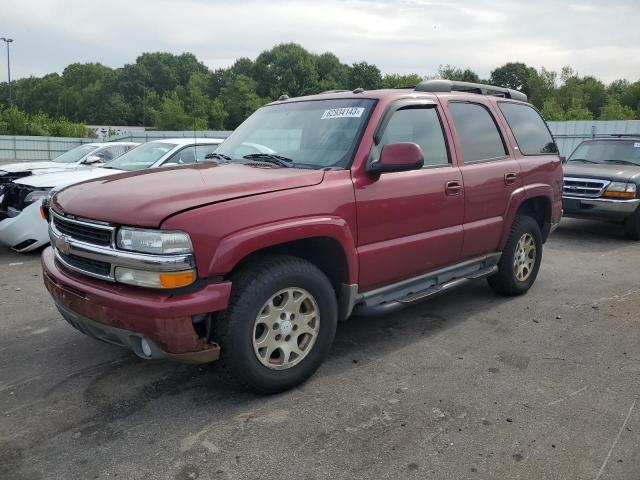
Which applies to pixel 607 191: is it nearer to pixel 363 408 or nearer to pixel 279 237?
pixel 363 408

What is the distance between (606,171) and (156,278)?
8.28 meters

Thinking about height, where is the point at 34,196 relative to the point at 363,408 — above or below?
above

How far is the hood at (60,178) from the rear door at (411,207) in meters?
4.10

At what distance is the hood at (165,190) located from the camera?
9.38 ft

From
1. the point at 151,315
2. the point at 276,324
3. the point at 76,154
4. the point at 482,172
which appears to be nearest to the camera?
the point at 151,315

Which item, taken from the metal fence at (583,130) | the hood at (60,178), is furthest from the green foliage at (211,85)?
the hood at (60,178)

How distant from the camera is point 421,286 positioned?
4.17 m

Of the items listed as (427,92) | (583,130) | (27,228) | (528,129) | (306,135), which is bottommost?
(27,228)

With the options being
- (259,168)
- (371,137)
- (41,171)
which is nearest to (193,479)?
(259,168)

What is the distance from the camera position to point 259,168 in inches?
144

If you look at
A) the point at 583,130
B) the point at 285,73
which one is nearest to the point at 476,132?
the point at 583,130

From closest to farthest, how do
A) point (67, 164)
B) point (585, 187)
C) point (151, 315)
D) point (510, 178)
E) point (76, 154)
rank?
point (151, 315) → point (510, 178) → point (585, 187) → point (67, 164) → point (76, 154)

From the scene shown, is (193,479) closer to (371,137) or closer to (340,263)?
(340,263)

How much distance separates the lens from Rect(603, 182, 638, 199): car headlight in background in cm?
837
